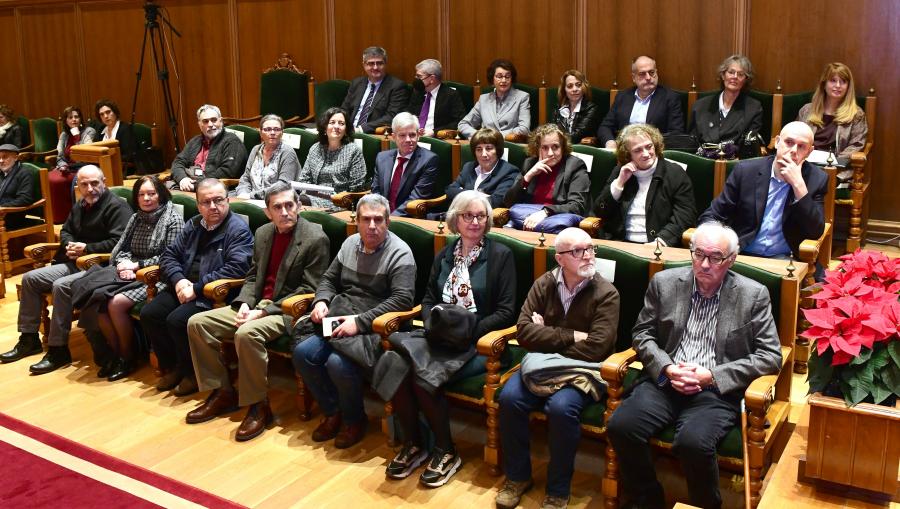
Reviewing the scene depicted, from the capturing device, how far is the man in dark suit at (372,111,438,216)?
16.0 feet

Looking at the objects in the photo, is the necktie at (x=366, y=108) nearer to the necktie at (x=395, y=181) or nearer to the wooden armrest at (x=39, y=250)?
the necktie at (x=395, y=181)

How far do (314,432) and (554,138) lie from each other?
172cm

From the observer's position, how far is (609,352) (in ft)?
9.89

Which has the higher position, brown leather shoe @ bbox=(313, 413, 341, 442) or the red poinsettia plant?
the red poinsettia plant

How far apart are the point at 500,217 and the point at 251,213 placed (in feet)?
3.81

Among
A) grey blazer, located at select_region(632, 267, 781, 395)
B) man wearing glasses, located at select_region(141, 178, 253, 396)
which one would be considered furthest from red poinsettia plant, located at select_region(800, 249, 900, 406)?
man wearing glasses, located at select_region(141, 178, 253, 396)

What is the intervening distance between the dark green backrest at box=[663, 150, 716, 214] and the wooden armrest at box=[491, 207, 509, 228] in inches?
Result: 30.3

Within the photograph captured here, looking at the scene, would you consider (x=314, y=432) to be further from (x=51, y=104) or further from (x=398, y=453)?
(x=51, y=104)

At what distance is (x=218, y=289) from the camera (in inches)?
154

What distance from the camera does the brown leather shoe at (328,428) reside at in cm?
357

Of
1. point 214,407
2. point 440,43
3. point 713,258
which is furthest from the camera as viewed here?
point 440,43

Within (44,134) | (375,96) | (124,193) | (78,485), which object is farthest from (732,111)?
(44,134)

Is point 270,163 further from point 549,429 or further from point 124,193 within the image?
point 549,429

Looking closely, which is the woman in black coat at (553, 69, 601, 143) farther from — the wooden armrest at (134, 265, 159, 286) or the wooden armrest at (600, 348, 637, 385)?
the wooden armrest at (600, 348, 637, 385)
